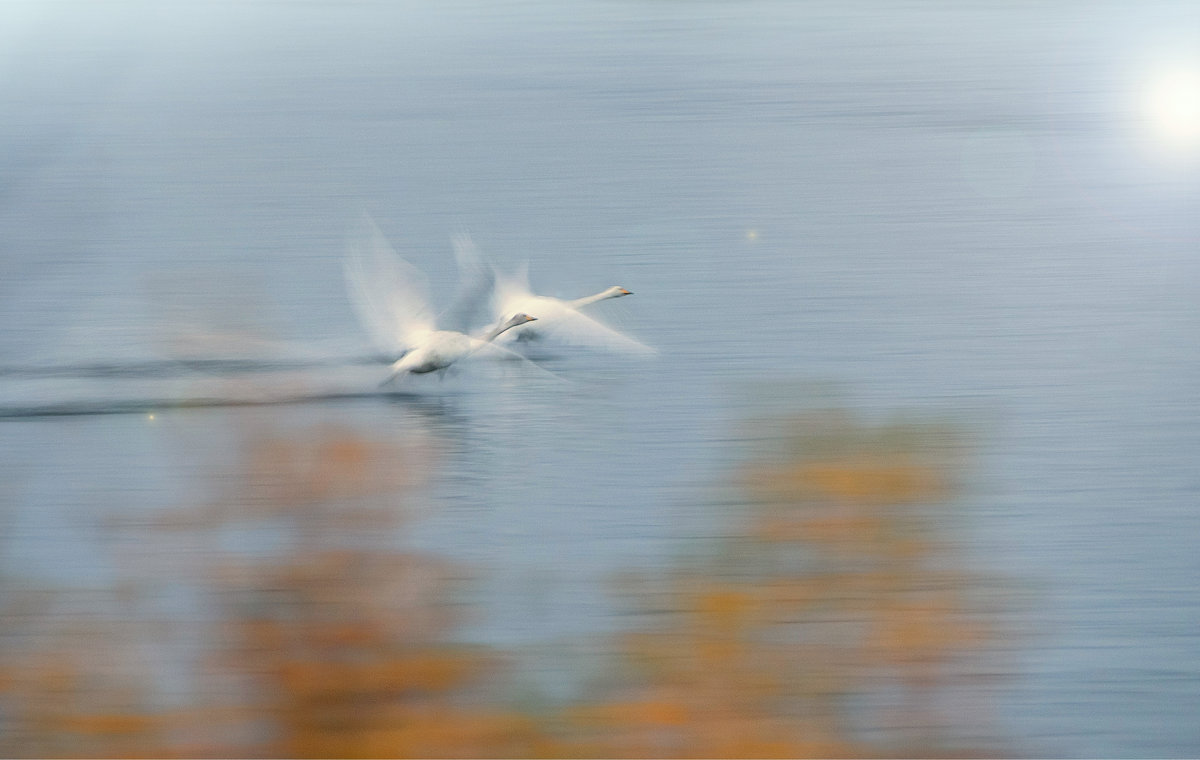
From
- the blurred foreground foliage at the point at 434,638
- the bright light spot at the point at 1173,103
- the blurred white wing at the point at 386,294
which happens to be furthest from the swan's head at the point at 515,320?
the bright light spot at the point at 1173,103

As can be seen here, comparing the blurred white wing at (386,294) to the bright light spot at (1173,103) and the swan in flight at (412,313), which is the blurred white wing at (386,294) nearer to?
the swan in flight at (412,313)

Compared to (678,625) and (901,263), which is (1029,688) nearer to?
(678,625)

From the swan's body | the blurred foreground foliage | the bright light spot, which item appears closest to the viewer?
the blurred foreground foliage

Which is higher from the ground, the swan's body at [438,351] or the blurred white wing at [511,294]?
the blurred white wing at [511,294]

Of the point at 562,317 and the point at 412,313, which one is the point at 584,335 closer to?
the point at 562,317

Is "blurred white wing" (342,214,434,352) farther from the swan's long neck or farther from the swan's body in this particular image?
the swan's long neck

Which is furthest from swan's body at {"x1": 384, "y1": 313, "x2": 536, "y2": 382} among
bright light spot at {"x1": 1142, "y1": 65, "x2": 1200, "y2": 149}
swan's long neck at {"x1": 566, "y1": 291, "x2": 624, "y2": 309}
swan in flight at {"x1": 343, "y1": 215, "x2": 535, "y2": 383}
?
bright light spot at {"x1": 1142, "y1": 65, "x2": 1200, "y2": 149}

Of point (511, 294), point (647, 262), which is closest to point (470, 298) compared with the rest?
point (511, 294)
